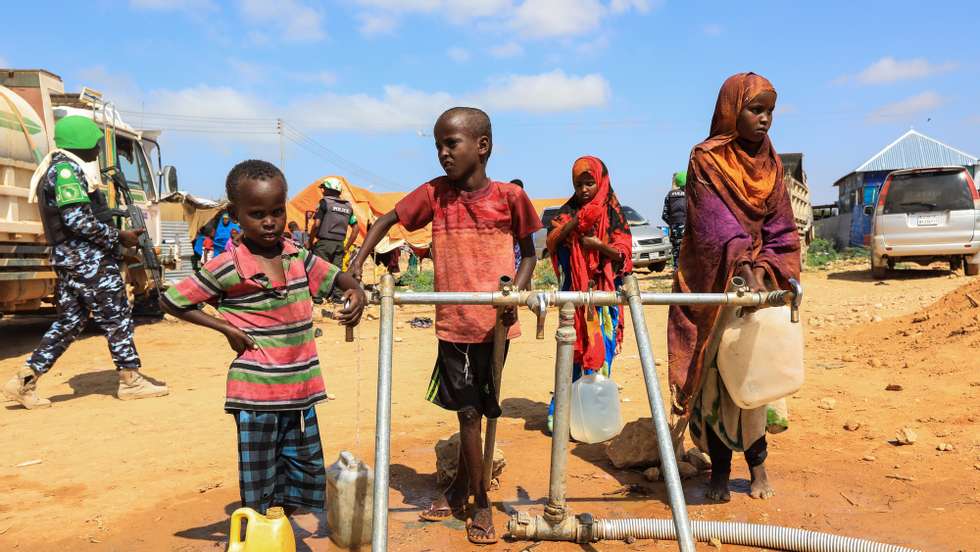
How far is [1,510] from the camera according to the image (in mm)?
3562

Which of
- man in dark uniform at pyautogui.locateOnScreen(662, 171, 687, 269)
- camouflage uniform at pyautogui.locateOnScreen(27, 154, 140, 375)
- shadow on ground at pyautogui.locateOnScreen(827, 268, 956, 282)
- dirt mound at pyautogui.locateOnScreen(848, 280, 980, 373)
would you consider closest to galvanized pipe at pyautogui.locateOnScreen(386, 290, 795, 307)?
dirt mound at pyautogui.locateOnScreen(848, 280, 980, 373)

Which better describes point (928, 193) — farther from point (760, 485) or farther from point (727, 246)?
point (727, 246)

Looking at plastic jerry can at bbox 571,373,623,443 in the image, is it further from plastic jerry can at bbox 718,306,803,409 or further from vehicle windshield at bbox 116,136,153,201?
vehicle windshield at bbox 116,136,153,201

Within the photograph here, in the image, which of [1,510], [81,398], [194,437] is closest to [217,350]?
[81,398]

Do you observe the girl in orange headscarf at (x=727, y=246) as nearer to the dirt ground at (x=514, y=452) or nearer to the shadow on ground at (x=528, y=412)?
the dirt ground at (x=514, y=452)

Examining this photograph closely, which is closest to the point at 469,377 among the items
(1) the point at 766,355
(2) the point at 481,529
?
(2) the point at 481,529

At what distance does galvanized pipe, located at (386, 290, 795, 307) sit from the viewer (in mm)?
2514

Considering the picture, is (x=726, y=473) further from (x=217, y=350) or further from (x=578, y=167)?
(x=217, y=350)

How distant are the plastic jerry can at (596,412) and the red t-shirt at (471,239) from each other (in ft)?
1.73

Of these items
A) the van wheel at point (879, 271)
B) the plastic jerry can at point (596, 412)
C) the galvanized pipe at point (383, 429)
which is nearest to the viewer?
the galvanized pipe at point (383, 429)

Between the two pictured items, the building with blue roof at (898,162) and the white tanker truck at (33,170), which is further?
the building with blue roof at (898,162)

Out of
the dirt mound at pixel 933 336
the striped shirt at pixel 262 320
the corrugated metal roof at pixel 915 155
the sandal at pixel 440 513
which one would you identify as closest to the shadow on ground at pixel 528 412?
the sandal at pixel 440 513

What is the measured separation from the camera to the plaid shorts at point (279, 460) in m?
2.72

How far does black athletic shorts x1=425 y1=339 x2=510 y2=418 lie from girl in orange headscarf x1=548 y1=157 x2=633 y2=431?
1396 mm
